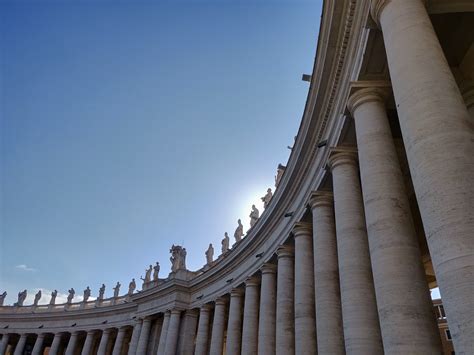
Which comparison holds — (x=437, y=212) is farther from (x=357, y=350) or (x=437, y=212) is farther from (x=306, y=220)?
(x=306, y=220)

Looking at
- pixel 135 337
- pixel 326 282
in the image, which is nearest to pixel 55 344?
pixel 135 337

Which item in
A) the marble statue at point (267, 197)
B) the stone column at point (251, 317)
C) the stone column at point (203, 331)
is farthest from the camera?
the stone column at point (203, 331)

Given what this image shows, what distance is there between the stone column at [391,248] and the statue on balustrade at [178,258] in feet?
194

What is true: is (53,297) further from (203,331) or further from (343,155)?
(343,155)

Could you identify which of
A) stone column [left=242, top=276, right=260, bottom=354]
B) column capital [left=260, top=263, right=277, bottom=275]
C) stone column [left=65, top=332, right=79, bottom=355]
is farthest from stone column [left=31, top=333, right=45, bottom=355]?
column capital [left=260, top=263, right=277, bottom=275]

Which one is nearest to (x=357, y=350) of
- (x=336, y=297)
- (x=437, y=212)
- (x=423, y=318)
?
(x=423, y=318)

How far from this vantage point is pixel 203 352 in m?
54.2

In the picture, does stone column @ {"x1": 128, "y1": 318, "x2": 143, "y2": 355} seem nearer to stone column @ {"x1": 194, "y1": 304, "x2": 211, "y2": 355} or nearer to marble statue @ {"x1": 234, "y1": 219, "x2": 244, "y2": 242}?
Answer: stone column @ {"x1": 194, "y1": 304, "x2": 211, "y2": 355}

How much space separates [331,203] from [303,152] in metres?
5.18

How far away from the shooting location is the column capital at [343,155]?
21.9 m

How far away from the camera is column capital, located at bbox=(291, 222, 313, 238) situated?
30103 millimetres

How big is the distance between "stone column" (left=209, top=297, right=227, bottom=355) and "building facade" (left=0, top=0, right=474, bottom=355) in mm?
11897

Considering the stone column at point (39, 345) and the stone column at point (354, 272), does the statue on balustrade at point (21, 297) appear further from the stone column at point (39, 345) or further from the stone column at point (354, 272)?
the stone column at point (354, 272)

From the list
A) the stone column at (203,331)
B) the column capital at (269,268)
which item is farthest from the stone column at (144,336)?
the column capital at (269,268)
